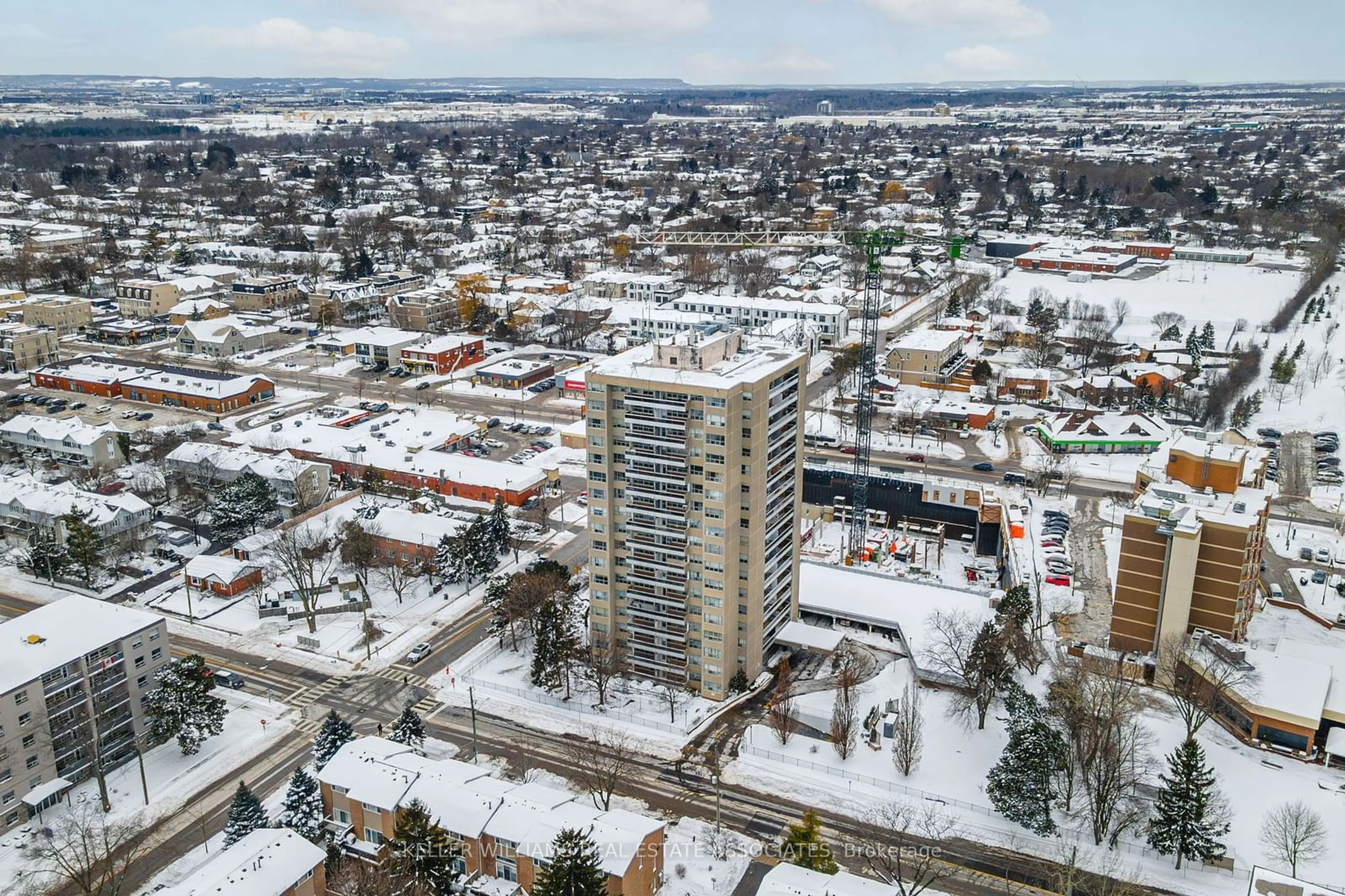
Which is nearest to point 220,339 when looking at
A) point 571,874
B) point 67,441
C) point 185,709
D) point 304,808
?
point 67,441

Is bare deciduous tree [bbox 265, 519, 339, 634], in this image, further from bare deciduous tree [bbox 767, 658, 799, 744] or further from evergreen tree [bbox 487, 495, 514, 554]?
bare deciduous tree [bbox 767, 658, 799, 744]

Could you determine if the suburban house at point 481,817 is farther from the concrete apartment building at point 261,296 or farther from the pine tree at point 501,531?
the concrete apartment building at point 261,296

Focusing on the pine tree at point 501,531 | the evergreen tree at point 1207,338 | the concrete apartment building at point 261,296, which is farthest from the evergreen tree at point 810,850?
the concrete apartment building at point 261,296

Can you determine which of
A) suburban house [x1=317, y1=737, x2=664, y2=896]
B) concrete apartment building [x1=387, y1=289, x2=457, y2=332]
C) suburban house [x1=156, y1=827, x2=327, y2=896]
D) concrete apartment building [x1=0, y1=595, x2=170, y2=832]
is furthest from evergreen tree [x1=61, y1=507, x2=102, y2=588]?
concrete apartment building [x1=387, y1=289, x2=457, y2=332]

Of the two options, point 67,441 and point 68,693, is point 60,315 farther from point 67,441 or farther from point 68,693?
point 68,693

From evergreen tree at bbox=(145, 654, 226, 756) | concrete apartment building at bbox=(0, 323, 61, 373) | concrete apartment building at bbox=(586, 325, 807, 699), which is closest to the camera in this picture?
evergreen tree at bbox=(145, 654, 226, 756)

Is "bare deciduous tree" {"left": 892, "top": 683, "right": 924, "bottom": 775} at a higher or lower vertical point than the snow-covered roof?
lower
